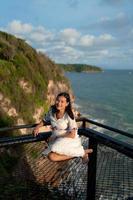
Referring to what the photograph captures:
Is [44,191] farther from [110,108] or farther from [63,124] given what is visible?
[110,108]

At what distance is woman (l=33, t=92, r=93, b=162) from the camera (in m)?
4.77

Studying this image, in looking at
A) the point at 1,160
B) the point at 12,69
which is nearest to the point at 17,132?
the point at 1,160

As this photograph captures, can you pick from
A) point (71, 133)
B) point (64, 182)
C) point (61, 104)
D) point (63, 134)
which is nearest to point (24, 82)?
point (64, 182)

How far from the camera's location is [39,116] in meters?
29.7

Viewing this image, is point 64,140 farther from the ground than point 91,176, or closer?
farther from the ground

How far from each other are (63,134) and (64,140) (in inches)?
5.4

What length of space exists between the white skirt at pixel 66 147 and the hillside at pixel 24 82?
57.9 ft

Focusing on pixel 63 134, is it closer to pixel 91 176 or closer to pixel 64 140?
pixel 64 140

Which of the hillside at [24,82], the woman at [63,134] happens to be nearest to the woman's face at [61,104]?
the woman at [63,134]

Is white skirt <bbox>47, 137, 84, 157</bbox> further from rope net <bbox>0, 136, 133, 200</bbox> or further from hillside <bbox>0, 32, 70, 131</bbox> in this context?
hillside <bbox>0, 32, 70, 131</bbox>

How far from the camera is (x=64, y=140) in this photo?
4.86 m

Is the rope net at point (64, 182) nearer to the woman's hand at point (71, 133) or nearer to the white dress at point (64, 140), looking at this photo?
the white dress at point (64, 140)

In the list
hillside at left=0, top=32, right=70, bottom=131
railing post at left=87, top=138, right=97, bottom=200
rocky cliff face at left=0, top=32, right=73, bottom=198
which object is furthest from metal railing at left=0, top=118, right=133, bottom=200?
hillside at left=0, top=32, right=70, bottom=131

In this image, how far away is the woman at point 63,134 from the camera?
4.77 meters
